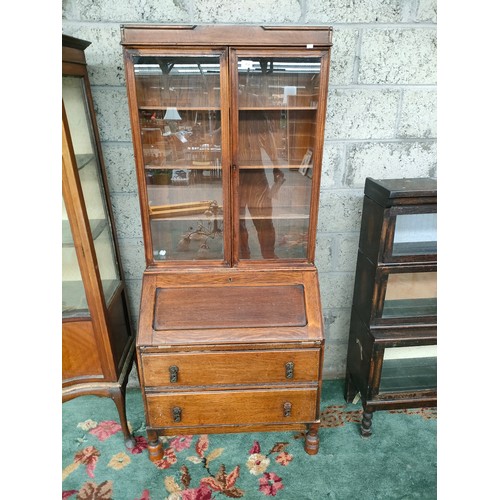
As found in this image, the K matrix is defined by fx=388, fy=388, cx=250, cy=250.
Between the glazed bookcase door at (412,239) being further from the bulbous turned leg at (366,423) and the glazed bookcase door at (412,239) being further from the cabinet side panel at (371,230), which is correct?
the bulbous turned leg at (366,423)

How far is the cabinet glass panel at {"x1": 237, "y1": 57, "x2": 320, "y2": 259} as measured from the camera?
1553mm

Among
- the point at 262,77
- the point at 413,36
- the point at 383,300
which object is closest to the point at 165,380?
the point at 383,300

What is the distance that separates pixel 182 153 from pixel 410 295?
1.29 meters

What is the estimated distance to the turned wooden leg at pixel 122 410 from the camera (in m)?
1.81

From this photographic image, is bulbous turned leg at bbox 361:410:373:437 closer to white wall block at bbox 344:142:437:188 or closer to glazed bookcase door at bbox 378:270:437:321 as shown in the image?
glazed bookcase door at bbox 378:270:437:321

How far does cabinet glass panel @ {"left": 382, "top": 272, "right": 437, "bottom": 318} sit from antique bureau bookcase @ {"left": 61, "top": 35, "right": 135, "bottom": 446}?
51.6 inches

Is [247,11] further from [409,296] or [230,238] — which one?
[409,296]

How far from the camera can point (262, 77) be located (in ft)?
5.11

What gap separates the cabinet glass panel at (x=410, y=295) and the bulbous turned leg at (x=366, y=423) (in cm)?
54

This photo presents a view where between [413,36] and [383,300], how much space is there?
1.24m

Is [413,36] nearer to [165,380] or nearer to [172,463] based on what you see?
[165,380]

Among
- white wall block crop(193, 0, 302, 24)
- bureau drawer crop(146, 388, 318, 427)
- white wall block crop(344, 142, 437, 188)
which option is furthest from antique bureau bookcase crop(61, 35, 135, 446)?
white wall block crop(344, 142, 437, 188)

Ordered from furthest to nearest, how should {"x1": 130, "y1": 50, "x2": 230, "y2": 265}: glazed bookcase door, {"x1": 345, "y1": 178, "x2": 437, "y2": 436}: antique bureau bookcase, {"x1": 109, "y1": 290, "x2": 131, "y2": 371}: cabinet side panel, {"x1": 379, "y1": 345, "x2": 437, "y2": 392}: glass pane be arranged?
{"x1": 379, "y1": 345, "x2": 437, "y2": 392}: glass pane < {"x1": 109, "y1": 290, "x2": 131, "y2": 371}: cabinet side panel < {"x1": 345, "y1": 178, "x2": 437, "y2": 436}: antique bureau bookcase < {"x1": 130, "y1": 50, "x2": 230, "y2": 265}: glazed bookcase door

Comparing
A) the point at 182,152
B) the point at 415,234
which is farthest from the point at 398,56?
the point at 182,152
